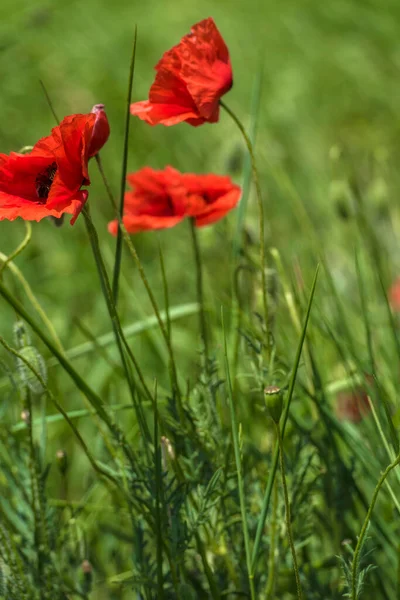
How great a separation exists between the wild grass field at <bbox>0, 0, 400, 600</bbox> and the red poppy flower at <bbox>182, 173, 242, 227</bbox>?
10cm

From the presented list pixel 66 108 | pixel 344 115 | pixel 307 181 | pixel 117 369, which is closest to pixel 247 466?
pixel 117 369

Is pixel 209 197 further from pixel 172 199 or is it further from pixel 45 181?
pixel 45 181

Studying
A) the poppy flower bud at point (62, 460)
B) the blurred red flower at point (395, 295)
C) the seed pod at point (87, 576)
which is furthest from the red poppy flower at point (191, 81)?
the blurred red flower at point (395, 295)

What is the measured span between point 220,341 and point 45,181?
0.44 meters

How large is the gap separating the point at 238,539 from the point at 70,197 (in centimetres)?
44

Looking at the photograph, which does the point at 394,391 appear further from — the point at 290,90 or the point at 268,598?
the point at 290,90

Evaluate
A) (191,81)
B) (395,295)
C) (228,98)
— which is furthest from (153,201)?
(228,98)

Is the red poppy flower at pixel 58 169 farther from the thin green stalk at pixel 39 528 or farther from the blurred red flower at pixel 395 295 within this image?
the blurred red flower at pixel 395 295

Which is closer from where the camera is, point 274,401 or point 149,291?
point 274,401

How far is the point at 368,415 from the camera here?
1.12 m

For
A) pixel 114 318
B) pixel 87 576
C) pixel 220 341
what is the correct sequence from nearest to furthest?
pixel 114 318, pixel 87 576, pixel 220 341

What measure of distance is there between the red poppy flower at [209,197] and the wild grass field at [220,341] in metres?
0.10

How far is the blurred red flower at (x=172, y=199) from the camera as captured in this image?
3.27 ft

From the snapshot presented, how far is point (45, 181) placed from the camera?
2.77 feet
